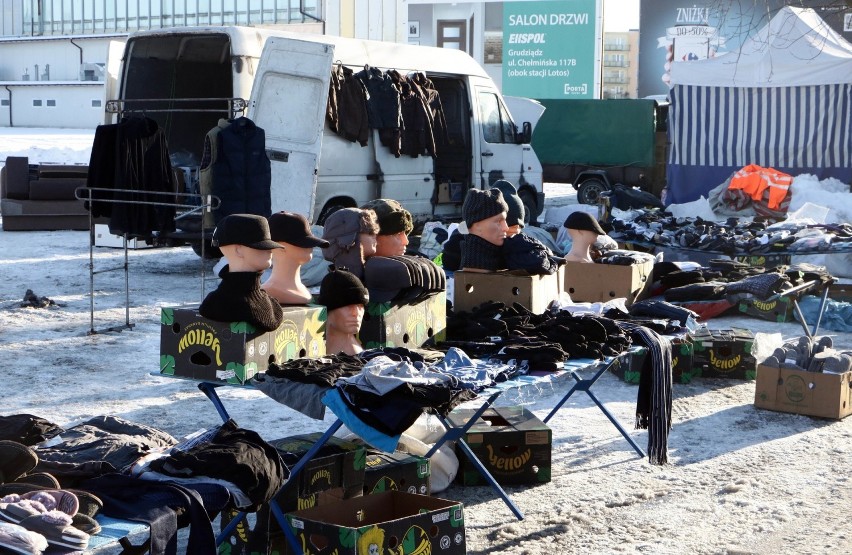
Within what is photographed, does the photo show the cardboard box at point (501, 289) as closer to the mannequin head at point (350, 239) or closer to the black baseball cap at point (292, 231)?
the mannequin head at point (350, 239)

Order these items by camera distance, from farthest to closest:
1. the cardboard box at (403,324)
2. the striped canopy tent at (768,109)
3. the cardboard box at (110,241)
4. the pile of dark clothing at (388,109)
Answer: the striped canopy tent at (768,109)
the cardboard box at (110,241)
the pile of dark clothing at (388,109)
the cardboard box at (403,324)

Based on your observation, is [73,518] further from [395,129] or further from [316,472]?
[395,129]

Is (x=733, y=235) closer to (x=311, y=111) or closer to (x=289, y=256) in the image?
(x=311, y=111)

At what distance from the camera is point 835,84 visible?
17422 millimetres

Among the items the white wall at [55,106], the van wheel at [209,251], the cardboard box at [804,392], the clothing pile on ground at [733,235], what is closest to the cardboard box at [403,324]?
the cardboard box at [804,392]

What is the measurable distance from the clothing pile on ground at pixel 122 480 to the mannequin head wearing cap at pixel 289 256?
1.17 m

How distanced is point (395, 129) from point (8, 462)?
29.7 ft

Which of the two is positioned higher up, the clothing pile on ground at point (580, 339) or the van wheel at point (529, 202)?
the van wheel at point (529, 202)

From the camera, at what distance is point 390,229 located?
611cm

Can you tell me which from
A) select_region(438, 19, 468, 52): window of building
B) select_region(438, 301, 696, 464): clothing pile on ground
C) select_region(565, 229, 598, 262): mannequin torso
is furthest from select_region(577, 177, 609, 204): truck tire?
select_region(438, 19, 468, 52): window of building

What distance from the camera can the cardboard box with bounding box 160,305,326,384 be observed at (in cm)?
474

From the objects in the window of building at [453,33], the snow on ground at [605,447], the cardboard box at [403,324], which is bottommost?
the snow on ground at [605,447]

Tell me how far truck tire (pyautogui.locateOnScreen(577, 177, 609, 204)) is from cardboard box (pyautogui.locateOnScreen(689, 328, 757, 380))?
544 inches

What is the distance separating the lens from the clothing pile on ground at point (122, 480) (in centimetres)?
327
